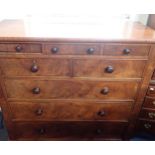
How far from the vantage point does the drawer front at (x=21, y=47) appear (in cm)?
104

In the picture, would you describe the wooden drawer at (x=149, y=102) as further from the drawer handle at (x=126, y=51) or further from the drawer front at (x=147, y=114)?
the drawer handle at (x=126, y=51)

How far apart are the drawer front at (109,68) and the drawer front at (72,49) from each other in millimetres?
64

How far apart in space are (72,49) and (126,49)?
377mm

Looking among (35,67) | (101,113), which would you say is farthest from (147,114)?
(35,67)

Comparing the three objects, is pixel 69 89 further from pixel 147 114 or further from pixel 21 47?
pixel 147 114

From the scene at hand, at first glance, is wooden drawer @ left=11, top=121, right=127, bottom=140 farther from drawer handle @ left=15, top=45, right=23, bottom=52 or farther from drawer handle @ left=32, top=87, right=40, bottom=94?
drawer handle @ left=15, top=45, right=23, bottom=52

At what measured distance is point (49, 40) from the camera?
3.33ft

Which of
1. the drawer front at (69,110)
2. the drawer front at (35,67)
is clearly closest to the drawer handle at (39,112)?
the drawer front at (69,110)

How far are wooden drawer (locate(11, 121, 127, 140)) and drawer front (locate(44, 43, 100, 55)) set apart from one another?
0.71 meters

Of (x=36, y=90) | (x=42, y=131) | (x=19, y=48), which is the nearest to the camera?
(x=19, y=48)

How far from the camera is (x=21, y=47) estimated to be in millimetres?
1048
